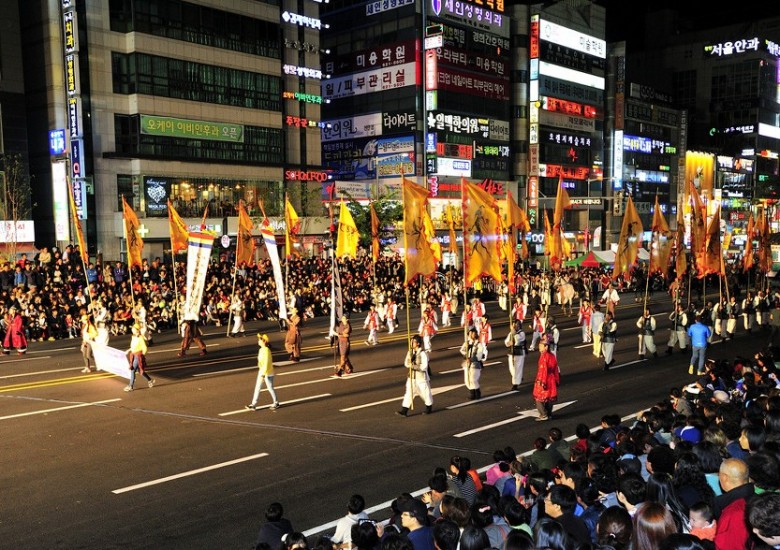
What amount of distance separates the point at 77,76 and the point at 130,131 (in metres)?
4.11

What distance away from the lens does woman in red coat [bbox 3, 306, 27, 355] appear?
22078 mm

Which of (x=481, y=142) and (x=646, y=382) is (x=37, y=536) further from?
(x=481, y=142)

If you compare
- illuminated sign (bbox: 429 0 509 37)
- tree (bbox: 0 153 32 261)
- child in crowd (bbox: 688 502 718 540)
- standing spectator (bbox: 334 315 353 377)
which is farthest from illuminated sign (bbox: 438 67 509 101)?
child in crowd (bbox: 688 502 718 540)

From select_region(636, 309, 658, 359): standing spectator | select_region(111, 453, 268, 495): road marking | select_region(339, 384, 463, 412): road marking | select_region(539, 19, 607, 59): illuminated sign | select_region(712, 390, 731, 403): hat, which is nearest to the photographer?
select_region(111, 453, 268, 495): road marking

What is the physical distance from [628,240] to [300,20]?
3332cm

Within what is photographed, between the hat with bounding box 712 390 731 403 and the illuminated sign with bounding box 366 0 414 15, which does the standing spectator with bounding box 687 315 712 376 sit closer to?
the hat with bounding box 712 390 731 403

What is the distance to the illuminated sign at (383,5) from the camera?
58.5 m

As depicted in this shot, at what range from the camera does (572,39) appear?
69875 mm

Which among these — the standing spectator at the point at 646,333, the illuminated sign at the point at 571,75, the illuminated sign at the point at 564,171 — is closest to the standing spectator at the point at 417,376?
the standing spectator at the point at 646,333

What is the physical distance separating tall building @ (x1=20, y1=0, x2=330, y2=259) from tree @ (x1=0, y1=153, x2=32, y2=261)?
4.87 ft

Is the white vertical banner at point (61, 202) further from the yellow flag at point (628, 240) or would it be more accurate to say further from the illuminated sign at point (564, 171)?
the illuminated sign at point (564, 171)

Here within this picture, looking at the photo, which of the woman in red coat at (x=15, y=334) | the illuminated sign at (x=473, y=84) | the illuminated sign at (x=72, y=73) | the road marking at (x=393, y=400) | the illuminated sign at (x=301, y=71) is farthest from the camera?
the illuminated sign at (x=473, y=84)

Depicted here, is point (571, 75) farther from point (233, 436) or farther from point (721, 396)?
point (233, 436)

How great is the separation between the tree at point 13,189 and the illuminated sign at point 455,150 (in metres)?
30.7
